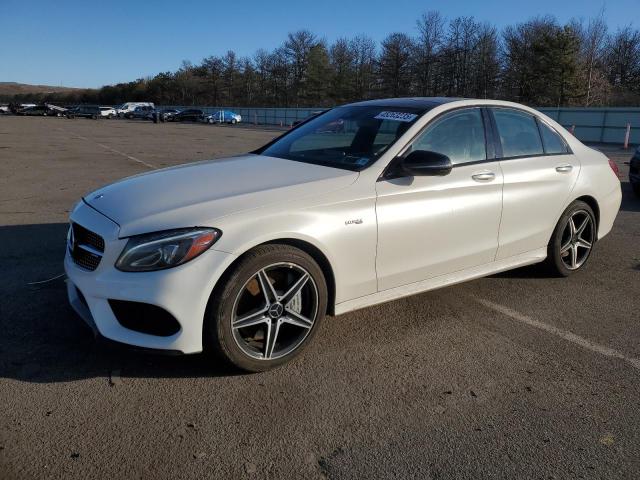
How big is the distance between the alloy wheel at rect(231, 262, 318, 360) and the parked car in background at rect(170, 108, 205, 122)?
59777 millimetres

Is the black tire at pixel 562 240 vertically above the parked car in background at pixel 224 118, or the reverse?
the parked car in background at pixel 224 118

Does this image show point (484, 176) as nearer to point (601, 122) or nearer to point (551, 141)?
point (551, 141)

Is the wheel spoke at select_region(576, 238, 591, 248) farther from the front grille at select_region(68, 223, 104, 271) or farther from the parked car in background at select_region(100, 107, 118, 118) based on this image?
the parked car in background at select_region(100, 107, 118, 118)

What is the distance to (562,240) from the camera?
4.98 m

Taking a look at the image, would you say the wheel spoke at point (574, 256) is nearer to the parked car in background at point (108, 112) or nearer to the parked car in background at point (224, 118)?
the parked car in background at point (224, 118)

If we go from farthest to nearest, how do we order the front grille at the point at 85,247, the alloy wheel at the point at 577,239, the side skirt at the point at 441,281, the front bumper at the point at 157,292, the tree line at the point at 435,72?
1. the tree line at the point at 435,72
2. the alloy wheel at the point at 577,239
3. the side skirt at the point at 441,281
4. the front grille at the point at 85,247
5. the front bumper at the point at 157,292

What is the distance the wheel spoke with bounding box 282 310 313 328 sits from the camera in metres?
3.27

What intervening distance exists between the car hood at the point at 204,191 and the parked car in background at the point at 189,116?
59.0 meters

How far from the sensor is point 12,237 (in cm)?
608

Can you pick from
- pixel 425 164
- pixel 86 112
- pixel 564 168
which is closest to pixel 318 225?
pixel 425 164

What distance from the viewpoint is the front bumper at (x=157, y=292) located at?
2.85 metres

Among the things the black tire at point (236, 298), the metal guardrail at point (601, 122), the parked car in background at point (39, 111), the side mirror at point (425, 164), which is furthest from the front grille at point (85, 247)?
the parked car in background at point (39, 111)

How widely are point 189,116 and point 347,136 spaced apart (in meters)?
59.9

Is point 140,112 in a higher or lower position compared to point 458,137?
higher
